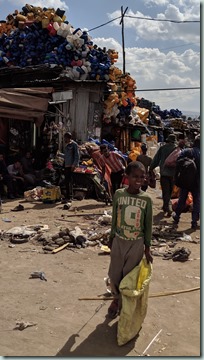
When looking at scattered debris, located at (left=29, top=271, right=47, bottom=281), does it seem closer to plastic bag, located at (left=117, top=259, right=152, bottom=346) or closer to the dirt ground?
the dirt ground

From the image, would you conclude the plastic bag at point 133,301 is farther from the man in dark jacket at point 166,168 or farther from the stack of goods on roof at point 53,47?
the stack of goods on roof at point 53,47

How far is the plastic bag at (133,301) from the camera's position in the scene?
369cm

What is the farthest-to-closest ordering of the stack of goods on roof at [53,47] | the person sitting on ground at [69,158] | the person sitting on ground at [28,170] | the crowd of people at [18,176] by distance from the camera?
the stack of goods on roof at [53,47] → the person sitting on ground at [28,170] → the crowd of people at [18,176] → the person sitting on ground at [69,158]

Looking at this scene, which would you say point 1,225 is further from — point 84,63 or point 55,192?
point 84,63

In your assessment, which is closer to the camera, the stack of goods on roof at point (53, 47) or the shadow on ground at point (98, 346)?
the shadow on ground at point (98, 346)

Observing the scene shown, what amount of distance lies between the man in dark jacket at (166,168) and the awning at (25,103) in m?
4.40

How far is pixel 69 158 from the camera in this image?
11.1 m

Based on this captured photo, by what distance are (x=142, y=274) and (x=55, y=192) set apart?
7.35 m

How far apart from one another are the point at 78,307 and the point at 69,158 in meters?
6.92

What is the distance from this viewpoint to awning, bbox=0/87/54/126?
11.4 m

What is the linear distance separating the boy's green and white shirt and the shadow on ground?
3.00 feet

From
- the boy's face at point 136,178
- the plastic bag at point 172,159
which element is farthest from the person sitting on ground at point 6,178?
the boy's face at point 136,178

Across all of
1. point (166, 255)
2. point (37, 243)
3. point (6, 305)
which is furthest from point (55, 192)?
point (6, 305)

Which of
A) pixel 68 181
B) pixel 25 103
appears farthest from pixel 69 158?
pixel 25 103
